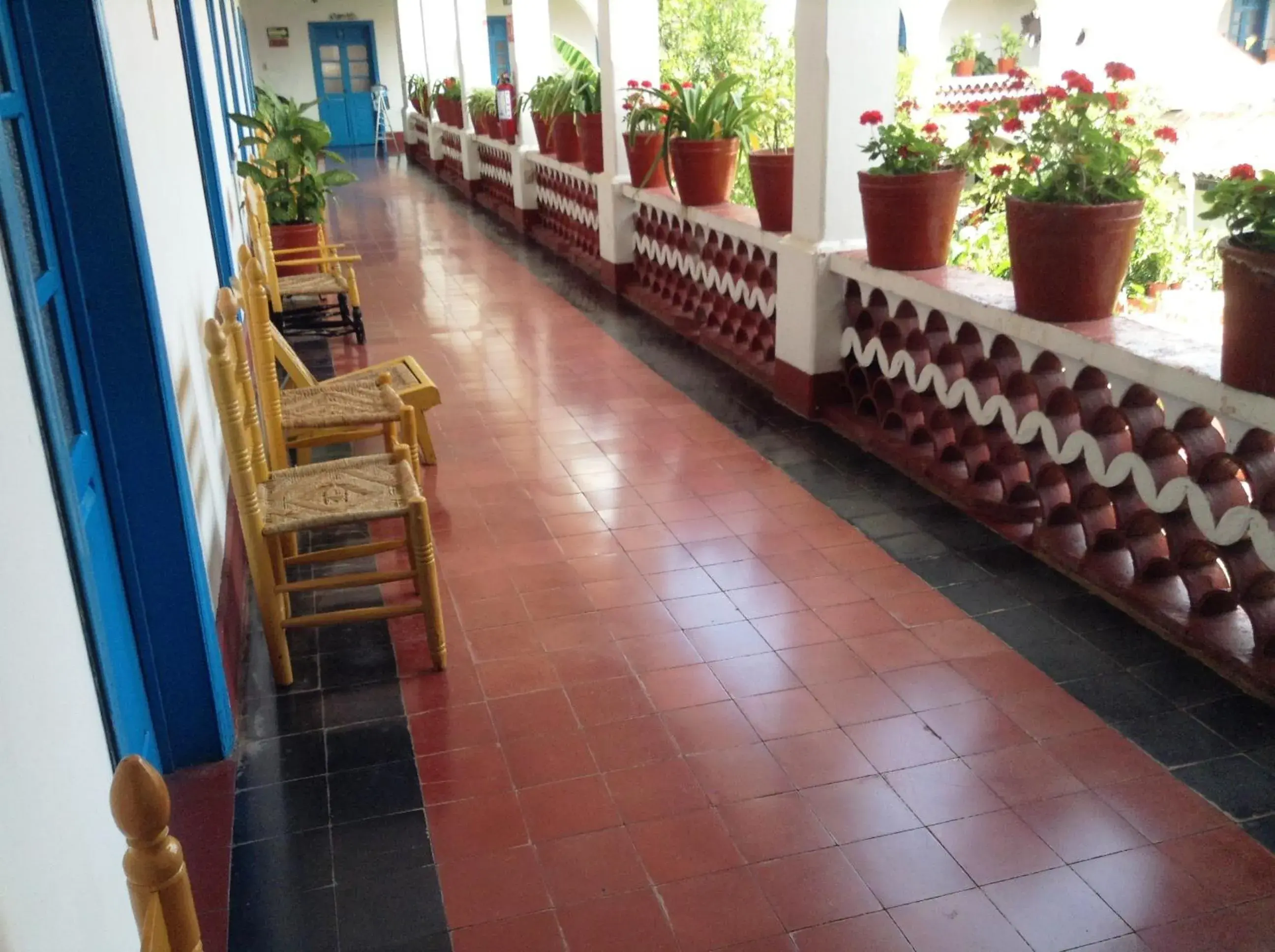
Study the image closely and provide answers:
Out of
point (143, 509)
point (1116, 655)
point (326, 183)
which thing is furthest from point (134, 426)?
point (326, 183)

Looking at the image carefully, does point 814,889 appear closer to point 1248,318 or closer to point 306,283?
point 1248,318

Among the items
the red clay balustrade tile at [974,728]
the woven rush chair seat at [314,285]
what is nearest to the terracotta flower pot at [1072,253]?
the red clay balustrade tile at [974,728]

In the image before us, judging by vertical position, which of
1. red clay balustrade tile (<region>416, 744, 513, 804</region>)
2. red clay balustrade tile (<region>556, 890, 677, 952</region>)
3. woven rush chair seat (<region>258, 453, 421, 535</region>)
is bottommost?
red clay balustrade tile (<region>556, 890, 677, 952</region>)

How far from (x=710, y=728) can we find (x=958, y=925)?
85cm

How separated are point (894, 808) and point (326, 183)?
645 centimetres

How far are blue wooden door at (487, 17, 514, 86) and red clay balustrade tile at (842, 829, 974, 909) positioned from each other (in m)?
22.8

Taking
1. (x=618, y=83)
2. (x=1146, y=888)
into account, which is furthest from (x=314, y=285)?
(x=1146, y=888)

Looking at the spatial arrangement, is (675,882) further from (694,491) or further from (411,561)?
(694,491)

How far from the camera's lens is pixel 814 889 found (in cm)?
237

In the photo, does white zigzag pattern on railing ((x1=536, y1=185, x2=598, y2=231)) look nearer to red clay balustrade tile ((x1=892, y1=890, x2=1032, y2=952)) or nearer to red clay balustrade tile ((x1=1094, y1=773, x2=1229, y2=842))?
red clay balustrade tile ((x1=1094, y1=773, x2=1229, y2=842))

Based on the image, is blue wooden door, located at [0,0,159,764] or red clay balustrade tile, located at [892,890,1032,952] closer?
blue wooden door, located at [0,0,159,764]

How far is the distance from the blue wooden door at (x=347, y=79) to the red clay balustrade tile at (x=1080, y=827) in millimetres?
21783

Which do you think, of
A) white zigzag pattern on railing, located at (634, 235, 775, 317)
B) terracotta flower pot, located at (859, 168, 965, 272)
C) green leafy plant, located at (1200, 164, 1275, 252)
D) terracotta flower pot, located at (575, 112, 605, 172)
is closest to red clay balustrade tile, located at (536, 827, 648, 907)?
green leafy plant, located at (1200, 164, 1275, 252)

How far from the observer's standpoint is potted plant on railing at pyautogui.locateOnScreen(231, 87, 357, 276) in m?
7.46
